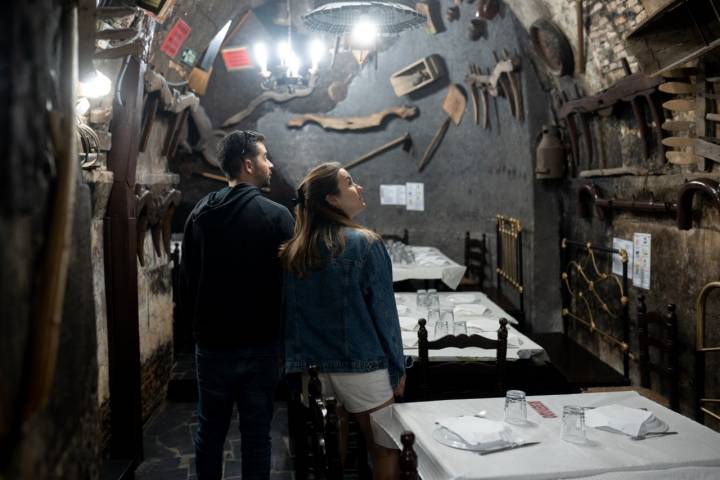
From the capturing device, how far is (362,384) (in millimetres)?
2754

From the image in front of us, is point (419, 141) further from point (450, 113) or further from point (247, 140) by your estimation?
point (247, 140)

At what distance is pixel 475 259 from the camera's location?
26.5 ft

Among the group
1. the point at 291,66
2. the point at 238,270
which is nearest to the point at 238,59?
the point at 291,66

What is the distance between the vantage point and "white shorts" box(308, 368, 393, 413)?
9.03 ft

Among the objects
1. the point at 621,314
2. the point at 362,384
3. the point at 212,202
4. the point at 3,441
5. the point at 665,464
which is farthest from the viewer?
the point at 621,314

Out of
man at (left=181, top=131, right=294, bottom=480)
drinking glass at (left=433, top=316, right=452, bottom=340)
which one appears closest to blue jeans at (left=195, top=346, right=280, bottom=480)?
man at (left=181, top=131, right=294, bottom=480)

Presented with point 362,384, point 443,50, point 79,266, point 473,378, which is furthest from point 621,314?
point 443,50

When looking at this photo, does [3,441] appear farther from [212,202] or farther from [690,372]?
[690,372]

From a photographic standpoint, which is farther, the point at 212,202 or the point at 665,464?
the point at 212,202

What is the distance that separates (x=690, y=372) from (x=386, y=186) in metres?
5.83

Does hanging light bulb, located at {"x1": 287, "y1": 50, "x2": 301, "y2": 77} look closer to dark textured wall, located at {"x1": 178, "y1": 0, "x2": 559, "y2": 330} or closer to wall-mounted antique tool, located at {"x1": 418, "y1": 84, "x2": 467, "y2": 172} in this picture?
dark textured wall, located at {"x1": 178, "y1": 0, "x2": 559, "y2": 330}

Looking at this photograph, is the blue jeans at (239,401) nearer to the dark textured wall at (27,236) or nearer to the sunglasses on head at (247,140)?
the sunglasses on head at (247,140)

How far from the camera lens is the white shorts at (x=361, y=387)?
2.75 m

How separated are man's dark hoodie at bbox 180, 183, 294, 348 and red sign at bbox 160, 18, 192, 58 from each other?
8.30ft
